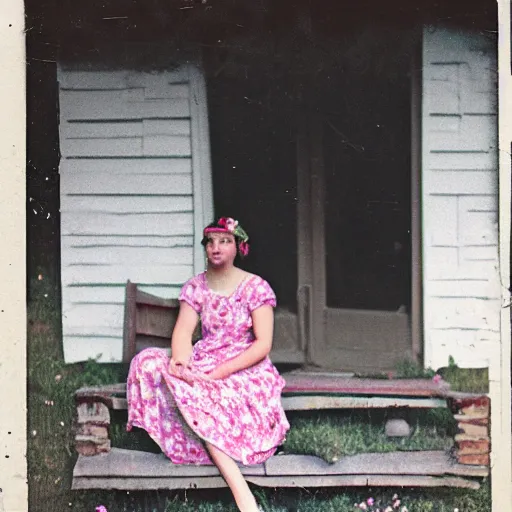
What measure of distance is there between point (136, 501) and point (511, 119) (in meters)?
2.72

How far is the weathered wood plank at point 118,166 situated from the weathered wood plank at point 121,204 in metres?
0.07

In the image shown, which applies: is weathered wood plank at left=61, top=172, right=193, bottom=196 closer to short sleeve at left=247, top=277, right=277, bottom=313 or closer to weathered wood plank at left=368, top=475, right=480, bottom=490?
short sleeve at left=247, top=277, right=277, bottom=313

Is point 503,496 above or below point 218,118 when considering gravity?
below

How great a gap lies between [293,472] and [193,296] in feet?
3.36

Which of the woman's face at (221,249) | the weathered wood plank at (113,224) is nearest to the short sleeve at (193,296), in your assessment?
the woman's face at (221,249)

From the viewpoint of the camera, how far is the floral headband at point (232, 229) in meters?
5.01

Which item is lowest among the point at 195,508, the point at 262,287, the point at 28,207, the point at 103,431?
the point at 195,508

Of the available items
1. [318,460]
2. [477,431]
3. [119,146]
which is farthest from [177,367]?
[477,431]

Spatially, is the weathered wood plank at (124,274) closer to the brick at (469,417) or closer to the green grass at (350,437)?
the green grass at (350,437)

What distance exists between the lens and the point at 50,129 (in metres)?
5.18

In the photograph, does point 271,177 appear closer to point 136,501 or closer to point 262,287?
point 262,287

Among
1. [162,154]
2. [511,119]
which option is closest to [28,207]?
[162,154]

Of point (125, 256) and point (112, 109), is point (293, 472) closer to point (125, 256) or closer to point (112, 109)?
point (125, 256)

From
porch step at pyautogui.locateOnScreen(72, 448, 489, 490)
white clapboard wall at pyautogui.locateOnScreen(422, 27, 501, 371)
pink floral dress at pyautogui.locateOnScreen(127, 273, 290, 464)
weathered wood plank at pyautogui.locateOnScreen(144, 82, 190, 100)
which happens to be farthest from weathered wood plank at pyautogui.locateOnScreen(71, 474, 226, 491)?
weathered wood plank at pyautogui.locateOnScreen(144, 82, 190, 100)
